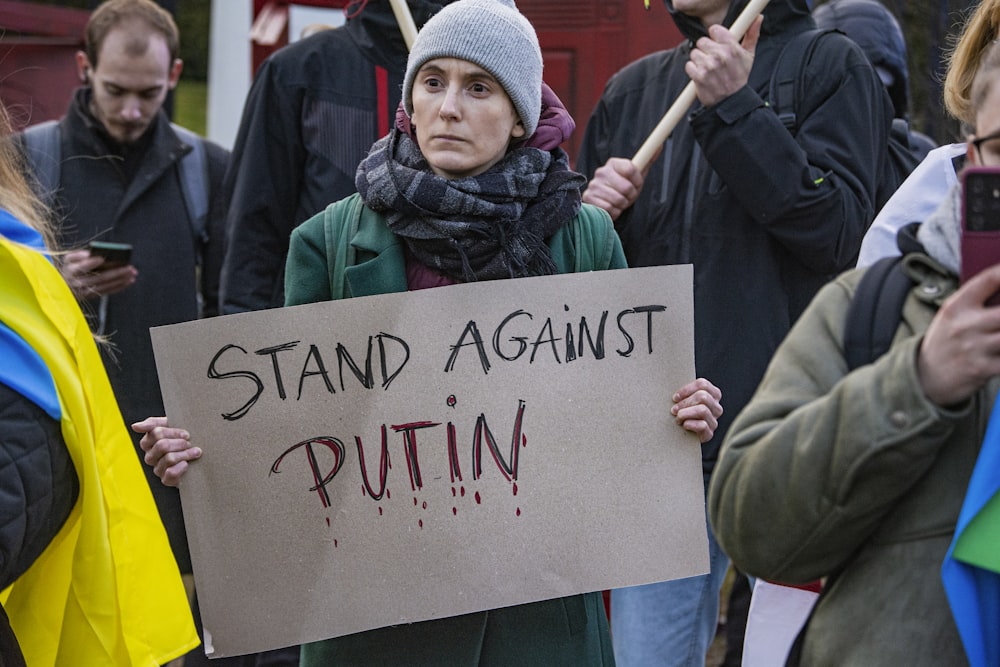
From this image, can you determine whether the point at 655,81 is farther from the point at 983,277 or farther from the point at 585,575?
the point at 983,277

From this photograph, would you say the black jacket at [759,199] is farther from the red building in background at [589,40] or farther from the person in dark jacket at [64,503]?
the red building in background at [589,40]

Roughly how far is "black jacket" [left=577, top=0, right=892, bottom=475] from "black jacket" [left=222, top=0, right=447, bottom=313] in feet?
2.55

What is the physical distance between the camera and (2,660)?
2.23m

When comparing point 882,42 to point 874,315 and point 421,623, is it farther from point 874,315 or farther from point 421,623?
point 874,315

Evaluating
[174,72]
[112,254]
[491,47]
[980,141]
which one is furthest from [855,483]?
[174,72]

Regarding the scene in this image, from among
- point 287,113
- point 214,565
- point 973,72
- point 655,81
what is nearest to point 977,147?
point 973,72

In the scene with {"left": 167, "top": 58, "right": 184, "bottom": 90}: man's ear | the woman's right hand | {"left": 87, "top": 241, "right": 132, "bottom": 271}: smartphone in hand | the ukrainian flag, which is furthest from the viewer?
{"left": 167, "top": 58, "right": 184, "bottom": 90}: man's ear

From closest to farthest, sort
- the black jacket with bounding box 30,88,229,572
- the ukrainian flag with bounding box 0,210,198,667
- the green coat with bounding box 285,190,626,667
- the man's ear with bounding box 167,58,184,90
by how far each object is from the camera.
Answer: the ukrainian flag with bounding box 0,210,198,667, the green coat with bounding box 285,190,626,667, the black jacket with bounding box 30,88,229,572, the man's ear with bounding box 167,58,184,90

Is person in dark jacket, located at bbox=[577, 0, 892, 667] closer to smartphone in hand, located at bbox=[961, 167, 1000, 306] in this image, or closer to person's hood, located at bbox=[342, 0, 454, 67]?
person's hood, located at bbox=[342, 0, 454, 67]

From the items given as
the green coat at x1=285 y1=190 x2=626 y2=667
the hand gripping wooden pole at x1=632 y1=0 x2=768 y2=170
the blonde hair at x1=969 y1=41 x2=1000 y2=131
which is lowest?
the green coat at x1=285 y1=190 x2=626 y2=667

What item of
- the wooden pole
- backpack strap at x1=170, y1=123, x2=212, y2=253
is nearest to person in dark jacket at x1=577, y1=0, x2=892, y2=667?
the wooden pole

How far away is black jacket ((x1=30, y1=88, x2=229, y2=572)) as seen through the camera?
4641mm

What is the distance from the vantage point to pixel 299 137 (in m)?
3.99

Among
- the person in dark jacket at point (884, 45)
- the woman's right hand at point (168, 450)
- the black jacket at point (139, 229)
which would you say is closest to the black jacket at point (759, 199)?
the person in dark jacket at point (884, 45)
